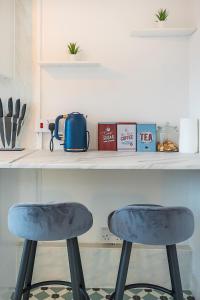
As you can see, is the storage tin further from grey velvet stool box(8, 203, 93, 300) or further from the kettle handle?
grey velvet stool box(8, 203, 93, 300)

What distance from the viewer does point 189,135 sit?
1.96 meters

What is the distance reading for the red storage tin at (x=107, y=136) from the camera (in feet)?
6.95

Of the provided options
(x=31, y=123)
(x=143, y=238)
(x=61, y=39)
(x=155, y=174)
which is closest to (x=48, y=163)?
(x=143, y=238)

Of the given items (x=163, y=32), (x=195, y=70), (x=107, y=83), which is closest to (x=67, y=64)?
(x=107, y=83)

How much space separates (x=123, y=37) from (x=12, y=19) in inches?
30.6

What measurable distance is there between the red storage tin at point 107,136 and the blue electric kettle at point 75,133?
0.44 ft

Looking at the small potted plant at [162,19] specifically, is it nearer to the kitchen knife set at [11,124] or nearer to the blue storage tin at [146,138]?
the blue storage tin at [146,138]

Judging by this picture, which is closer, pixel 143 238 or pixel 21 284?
pixel 143 238

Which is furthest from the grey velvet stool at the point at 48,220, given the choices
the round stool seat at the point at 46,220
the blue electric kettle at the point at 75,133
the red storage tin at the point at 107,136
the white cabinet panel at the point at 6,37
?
the white cabinet panel at the point at 6,37

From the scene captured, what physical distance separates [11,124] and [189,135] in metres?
1.19

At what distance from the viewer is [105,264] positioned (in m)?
2.11

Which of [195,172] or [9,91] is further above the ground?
[9,91]

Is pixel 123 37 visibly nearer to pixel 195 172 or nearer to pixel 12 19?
pixel 12 19

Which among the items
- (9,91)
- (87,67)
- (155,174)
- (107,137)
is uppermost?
(87,67)
